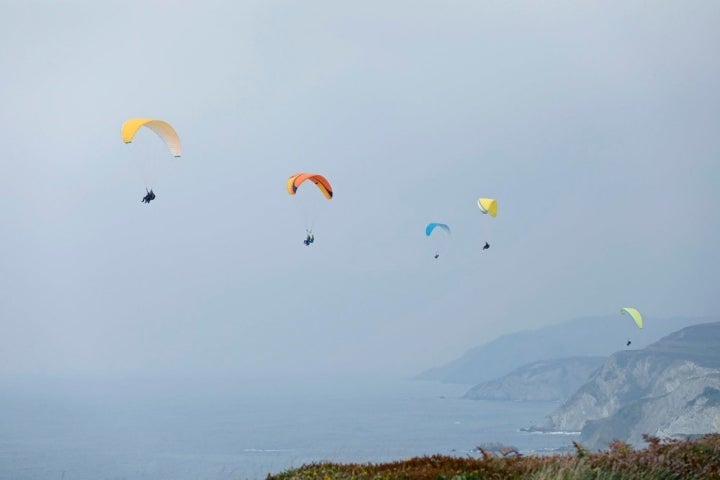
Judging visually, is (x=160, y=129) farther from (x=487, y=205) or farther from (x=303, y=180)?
(x=487, y=205)

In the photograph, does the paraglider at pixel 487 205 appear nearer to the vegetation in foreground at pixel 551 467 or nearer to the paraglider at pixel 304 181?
the paraglider at pixel 304 181

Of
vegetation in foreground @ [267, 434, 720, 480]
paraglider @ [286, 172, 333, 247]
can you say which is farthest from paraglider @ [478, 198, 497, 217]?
vegetation in foreground @ [267, 434, 720, 480]

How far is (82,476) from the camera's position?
545 feet

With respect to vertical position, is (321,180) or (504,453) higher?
(321,180)

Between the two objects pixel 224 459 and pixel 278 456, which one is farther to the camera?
pixel 278 456

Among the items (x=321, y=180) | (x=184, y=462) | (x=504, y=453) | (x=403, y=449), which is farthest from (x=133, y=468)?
(x=504, y=453)

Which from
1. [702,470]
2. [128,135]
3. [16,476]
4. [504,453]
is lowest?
[702,470]

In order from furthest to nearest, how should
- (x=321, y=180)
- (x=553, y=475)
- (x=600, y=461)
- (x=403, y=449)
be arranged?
(x=403, y=449)
(x=321, y=180)
(x=600, y=461)
(x=553, y=475)

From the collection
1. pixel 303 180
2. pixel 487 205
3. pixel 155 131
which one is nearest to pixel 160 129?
pixel 155 131

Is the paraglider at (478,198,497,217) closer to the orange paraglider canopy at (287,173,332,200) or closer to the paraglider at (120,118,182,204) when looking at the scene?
the orange paraglider canopy at (287,173,332,200)

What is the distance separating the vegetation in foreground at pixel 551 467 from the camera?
13.3m

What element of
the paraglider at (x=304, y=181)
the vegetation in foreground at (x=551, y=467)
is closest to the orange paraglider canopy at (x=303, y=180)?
the paraglider at (x=304, y=181)

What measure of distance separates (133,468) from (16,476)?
73.0ft

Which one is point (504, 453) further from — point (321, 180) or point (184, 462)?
point (184, 462)
